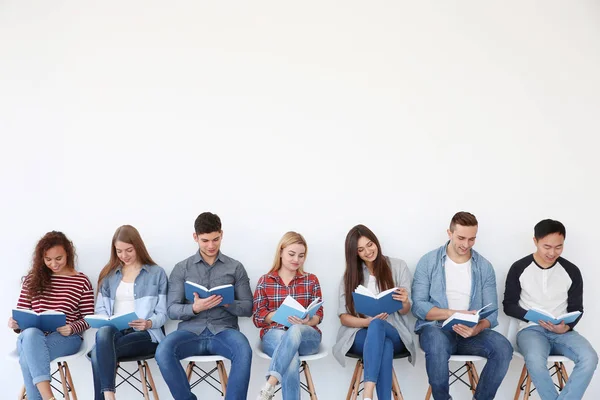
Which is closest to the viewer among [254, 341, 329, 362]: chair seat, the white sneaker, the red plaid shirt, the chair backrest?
the white sneaker

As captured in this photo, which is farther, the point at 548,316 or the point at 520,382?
the point at 520,382

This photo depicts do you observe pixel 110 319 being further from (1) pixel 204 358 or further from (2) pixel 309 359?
(2) pixel 309 359

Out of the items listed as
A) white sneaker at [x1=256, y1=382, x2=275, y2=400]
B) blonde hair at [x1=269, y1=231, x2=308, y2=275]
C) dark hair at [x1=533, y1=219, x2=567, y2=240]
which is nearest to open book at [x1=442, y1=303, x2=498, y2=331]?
dark hair at [x1=533, y1=219, x2=567, y2=240]

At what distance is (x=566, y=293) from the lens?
3.79 m

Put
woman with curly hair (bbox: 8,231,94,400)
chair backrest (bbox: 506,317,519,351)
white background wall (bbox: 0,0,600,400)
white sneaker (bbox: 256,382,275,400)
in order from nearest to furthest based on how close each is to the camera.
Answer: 1. white sneaker (bbox: 256,382,275,400)
2. woman with curly hair (bbox: 8,231,94,400)
3. chair backrest (bbox: 506,317,519,351)
4. white background wall (bbox: 0,0,600,400)

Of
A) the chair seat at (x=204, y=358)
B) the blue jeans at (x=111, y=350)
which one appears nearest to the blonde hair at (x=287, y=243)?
the chair seat at (x=204, y=358)

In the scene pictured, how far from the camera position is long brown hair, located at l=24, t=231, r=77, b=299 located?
3766 mm

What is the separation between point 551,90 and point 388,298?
182 centimetres

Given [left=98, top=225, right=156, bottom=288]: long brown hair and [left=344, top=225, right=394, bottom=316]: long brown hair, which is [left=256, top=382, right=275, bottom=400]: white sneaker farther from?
[left=98, top=225, right=156, bottom=288]: long brown hair

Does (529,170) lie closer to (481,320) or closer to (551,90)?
(551,90)

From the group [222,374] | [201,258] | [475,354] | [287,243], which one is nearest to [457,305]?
[475,354]

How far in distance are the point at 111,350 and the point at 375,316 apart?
4.68ft

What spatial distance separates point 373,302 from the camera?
133 inches

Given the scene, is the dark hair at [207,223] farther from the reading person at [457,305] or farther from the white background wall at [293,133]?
the reading person at [457,305]
